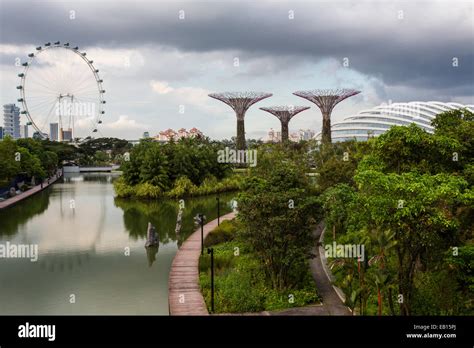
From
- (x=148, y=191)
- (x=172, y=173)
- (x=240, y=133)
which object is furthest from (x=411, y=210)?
(x=240, y=133)

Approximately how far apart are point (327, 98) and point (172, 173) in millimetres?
20493

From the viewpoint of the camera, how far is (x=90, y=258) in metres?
17.6

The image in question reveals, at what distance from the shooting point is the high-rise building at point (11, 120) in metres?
170

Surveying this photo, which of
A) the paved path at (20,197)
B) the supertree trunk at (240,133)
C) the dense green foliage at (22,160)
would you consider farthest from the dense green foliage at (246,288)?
the supertree trunk at (240,133)

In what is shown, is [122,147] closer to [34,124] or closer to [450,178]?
[34,124]

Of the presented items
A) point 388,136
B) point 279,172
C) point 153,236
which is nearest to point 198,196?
point 153,236

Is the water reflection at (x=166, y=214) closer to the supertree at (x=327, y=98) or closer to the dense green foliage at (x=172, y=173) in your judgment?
the dense green foliage at (x=172, y=173)

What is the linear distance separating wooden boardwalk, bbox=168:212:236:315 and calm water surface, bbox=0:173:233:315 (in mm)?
440

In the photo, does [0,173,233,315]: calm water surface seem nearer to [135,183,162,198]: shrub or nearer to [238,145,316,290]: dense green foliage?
[135,183,162,198]: shrub

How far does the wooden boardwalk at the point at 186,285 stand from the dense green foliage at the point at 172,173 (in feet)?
56.6

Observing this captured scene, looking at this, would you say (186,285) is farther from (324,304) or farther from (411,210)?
(411,210)

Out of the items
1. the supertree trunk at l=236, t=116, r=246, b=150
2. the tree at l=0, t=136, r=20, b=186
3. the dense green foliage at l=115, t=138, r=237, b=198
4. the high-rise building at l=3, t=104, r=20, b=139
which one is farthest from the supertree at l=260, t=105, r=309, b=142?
the high-rise building at l=3, t=104, r=20, b=139

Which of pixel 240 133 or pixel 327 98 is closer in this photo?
pixel 327 98

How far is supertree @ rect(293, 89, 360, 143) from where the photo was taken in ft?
162
